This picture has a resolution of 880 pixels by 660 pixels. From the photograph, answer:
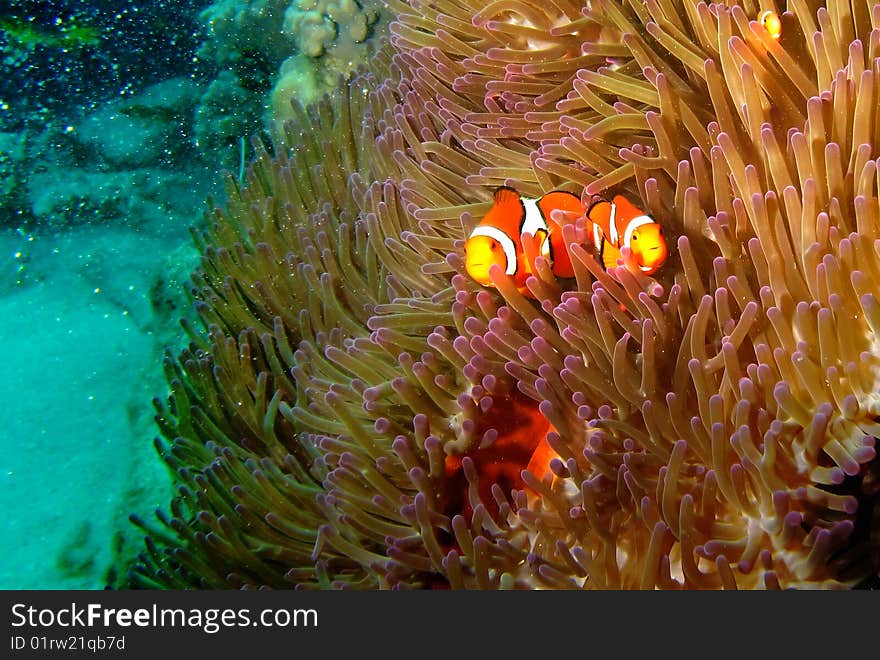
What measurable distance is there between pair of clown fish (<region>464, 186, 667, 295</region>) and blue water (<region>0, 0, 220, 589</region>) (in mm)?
2829

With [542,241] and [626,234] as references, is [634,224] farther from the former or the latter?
[542,241]

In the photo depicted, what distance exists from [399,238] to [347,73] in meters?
2.01

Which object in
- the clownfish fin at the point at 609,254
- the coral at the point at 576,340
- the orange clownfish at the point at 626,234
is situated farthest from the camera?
the clownfish fin at the point at 609,254

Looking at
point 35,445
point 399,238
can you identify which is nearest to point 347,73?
point 399,238

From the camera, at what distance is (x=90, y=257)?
4988mm

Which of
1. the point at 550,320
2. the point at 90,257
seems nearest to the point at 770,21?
the point at 550,320

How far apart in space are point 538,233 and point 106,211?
465 cm

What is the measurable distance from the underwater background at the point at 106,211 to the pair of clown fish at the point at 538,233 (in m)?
2.56

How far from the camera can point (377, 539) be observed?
6.48ft


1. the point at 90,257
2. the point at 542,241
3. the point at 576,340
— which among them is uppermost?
the point at 90,257

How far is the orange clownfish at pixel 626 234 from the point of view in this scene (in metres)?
1.50

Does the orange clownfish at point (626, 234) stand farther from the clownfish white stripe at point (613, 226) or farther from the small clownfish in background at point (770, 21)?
the small clownfish in background at point (770, 21)

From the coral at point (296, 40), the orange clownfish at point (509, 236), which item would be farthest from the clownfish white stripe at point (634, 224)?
the coral at point (296, 40)

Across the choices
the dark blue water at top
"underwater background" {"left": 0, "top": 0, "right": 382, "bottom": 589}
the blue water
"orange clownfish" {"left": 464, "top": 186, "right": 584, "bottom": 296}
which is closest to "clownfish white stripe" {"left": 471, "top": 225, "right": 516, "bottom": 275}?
"orange clownfish" {"left": 464, "top": 186, "right": 584, "bottom": 296}
